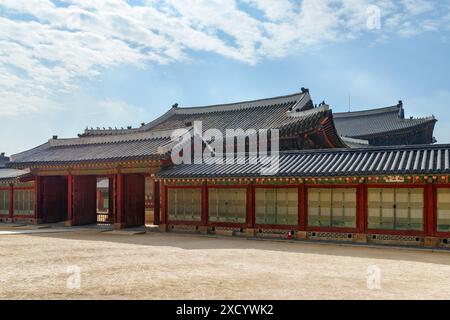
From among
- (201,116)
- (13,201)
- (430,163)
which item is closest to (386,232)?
(430,163)

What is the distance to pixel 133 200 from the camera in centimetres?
2955

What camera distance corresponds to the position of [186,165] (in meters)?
26.2

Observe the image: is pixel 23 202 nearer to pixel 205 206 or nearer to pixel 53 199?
pixel 53 199

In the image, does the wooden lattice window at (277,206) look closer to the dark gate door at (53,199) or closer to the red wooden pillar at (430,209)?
the red wooden pillar at (430,209)

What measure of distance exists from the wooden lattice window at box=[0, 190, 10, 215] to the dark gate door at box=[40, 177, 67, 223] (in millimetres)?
4474

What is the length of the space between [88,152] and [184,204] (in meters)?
10.6

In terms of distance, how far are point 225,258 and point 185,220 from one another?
10.1m

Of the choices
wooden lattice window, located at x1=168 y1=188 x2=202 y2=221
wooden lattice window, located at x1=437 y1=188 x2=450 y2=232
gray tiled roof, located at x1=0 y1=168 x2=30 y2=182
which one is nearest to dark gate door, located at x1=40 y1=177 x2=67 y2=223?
gray tiled roof, located at x1=0 y1=168 x2=30 y2=182

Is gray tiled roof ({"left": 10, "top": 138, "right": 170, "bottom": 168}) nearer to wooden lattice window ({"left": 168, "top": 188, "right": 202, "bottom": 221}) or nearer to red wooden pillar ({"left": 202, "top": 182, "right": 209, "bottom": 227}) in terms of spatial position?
wooden lattice window ({"left": 168, "top": 188, "right": 202, "bottom": 221})

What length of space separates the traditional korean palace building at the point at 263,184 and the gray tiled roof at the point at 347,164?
2.0 inches

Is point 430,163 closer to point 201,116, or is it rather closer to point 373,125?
point 201,116

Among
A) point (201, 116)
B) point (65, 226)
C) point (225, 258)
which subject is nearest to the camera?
point (225, 258)

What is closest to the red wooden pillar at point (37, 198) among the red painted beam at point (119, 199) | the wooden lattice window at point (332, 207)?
the red painted beam at point (119, 199)

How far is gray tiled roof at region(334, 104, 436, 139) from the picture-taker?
157 ft
